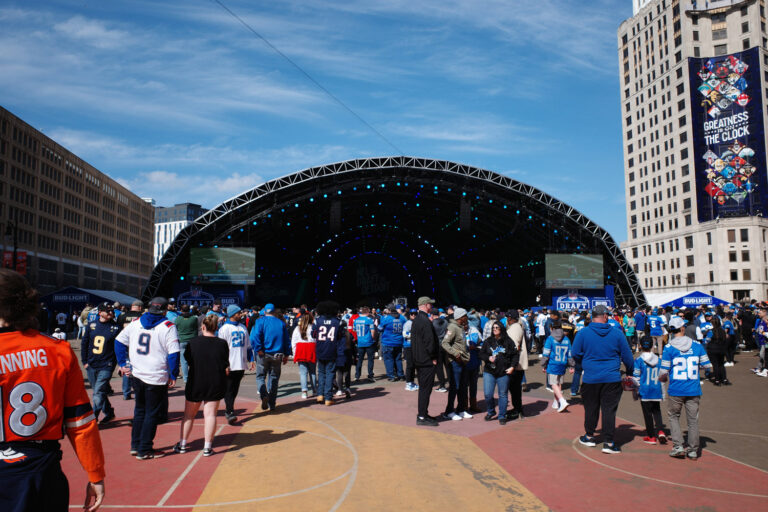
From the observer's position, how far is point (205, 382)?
22.2 feet

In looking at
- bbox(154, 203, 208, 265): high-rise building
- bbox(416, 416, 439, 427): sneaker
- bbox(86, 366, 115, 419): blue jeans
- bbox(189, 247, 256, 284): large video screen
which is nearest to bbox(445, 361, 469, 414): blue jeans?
bbox(416, 416, 439, 427): sneaker

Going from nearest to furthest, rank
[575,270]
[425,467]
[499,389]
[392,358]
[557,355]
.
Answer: [425,467], [499,389], [557,355], [392,358], [575,270]

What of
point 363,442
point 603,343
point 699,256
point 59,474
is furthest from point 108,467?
point 699,256

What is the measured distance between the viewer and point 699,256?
206ft

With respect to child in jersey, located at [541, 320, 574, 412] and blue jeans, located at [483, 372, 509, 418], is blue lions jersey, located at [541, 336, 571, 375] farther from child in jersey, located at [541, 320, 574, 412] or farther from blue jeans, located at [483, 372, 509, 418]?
blue jeans, located at [483, 372, 509, 418]

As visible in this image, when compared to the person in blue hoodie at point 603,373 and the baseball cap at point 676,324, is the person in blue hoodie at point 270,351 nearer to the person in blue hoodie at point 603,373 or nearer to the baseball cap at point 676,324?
the person in blue hoodie at point 603,373

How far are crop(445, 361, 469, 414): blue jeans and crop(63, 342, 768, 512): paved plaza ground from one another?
0.39 m

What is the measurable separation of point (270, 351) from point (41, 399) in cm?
725

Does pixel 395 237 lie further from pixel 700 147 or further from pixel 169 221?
pixel 169 221

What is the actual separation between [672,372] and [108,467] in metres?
7.07

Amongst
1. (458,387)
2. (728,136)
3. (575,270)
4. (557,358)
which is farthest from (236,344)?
(728,136)

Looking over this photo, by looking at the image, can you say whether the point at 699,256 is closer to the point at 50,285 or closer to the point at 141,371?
the point at 141,371

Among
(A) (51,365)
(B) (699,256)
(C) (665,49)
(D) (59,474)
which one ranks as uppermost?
(C) (665,49)

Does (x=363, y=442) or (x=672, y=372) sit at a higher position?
(x=672, y=372)
